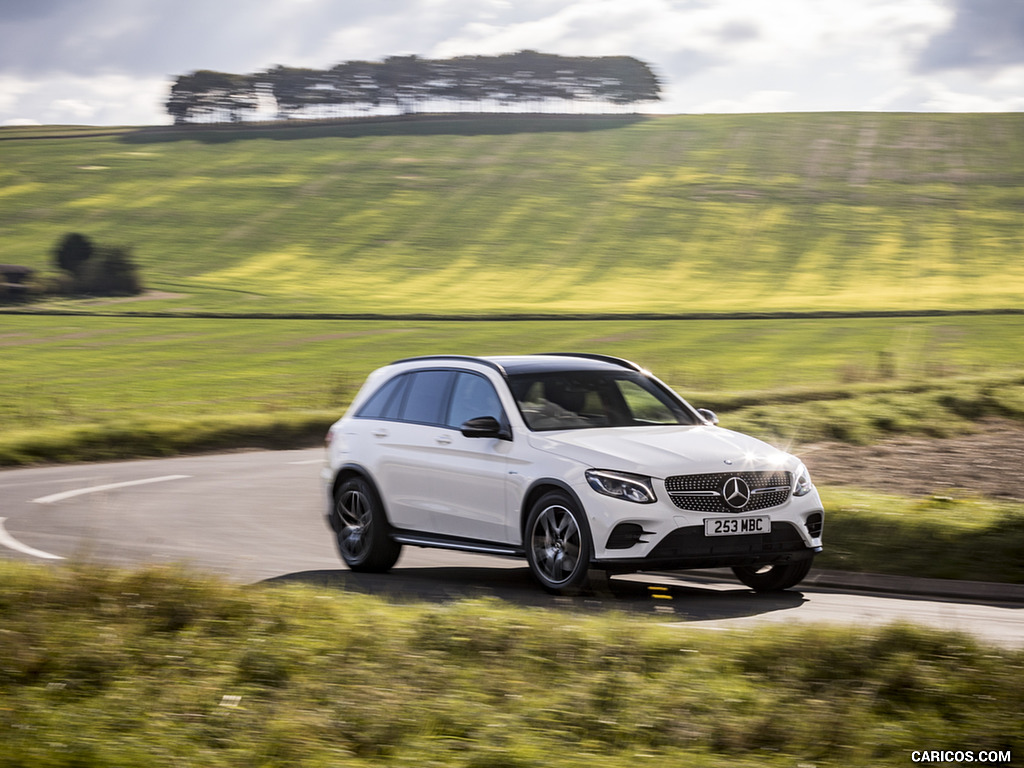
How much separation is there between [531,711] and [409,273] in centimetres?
7210

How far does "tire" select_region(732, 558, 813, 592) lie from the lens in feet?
32.5

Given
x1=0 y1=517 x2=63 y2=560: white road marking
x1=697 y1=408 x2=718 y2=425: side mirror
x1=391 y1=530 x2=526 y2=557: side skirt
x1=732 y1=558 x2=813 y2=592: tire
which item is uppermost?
x1=697 y1=408 x2=718 y2=425: side mirror

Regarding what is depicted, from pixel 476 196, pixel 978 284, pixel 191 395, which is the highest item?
pixel 476 196

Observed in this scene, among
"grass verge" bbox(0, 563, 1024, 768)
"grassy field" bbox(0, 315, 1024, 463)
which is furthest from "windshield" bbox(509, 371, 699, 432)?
"grassy field" bbox(0, 315, 1024, 463)

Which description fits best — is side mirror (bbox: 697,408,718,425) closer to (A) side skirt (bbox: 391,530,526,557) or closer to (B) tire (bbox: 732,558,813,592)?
(B) tire (bbox: 732,558,813,592)

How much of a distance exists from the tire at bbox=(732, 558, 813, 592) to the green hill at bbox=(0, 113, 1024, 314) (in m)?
52.2

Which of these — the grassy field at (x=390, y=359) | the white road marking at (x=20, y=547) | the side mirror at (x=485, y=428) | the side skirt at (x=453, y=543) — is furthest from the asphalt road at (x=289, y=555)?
the grassy field at (x=390, y=359)

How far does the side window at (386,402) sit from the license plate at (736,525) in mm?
3220

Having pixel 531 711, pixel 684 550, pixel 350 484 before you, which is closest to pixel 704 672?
pixel 531 711

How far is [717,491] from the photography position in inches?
Result: 362

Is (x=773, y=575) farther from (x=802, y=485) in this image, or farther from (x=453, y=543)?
(x=453, y=543)

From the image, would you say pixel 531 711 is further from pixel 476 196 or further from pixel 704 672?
pixel 476 196

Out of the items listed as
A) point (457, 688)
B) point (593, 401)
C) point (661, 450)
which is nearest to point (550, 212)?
point (593, 401)

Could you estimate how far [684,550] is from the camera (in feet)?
29.7
